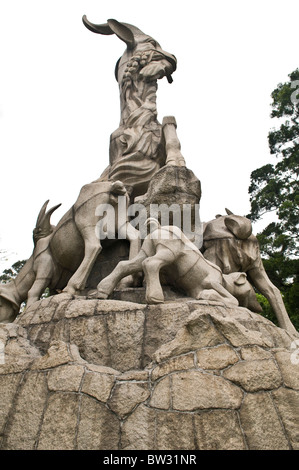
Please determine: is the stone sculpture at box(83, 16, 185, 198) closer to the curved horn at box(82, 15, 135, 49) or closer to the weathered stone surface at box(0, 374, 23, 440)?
the curved horn at box(82, 15, 135, 49)

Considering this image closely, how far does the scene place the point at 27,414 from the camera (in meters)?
2.94

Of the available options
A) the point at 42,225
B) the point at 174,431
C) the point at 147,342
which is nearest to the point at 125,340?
the point at 147,342

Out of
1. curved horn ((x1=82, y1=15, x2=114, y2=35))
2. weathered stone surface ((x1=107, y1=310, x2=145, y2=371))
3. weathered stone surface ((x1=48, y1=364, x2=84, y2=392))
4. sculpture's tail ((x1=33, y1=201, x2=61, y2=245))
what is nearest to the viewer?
weathered stone surface ((x1=48, y1=364, x2=84, y2=392))

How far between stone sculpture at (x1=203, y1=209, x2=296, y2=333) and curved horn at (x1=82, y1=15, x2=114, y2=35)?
5.76 metres

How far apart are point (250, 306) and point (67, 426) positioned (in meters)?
3.37

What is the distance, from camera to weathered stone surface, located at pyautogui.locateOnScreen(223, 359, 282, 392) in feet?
9.39

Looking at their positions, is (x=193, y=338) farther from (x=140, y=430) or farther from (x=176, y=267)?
(x=176, y=267)

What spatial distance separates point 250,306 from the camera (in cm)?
555

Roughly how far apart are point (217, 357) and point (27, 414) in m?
1.41

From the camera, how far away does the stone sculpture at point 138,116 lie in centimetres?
664

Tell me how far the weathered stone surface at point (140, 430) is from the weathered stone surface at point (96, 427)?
0.06 meters

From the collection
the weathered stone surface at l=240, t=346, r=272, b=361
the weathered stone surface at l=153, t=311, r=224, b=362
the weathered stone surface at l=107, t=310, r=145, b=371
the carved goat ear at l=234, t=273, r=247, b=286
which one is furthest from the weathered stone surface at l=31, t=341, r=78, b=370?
the carved goat ear at l=234, t=273, r=247, b=286

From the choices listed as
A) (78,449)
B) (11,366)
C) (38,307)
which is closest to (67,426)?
(78,449)
